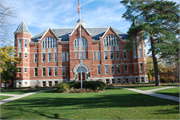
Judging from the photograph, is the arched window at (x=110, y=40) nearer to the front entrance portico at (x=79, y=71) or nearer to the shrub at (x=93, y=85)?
the front entrance portico at (x=79, y=71)

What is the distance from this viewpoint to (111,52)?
→ 34.8 m

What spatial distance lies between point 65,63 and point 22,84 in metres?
10.4

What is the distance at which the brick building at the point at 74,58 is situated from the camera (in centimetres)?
3259

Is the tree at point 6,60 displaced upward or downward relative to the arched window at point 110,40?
downward

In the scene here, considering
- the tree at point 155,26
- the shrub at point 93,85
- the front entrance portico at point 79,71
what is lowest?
the shrub at point 93,85

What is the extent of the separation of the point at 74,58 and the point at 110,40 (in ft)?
32.1

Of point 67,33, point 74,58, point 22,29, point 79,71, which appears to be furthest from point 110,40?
point 22,29

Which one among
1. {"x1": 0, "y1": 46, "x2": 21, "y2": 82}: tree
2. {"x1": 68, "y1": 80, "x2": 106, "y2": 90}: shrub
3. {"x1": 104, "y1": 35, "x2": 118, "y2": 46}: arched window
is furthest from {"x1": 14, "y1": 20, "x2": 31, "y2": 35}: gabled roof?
{"x1": 68, "y1": 80, "x2": 106, "y2": 90}: shrub

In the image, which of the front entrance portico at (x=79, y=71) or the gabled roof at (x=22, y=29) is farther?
the front entrance portico at (x=79, y=71)

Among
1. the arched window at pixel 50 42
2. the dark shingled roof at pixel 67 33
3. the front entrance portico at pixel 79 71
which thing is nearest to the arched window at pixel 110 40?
the dark shingled roof at pixel 67 33

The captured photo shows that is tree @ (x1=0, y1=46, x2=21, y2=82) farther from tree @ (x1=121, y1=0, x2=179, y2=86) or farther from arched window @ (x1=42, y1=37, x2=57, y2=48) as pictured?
tree @ (x1=121, y1=0, x2=179, y2=86)

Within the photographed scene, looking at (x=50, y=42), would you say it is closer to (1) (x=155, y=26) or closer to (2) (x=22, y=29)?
(2) (x=22, y=29)

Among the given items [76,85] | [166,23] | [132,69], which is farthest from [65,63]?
[166,23]

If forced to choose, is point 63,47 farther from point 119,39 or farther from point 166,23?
point 166,23
